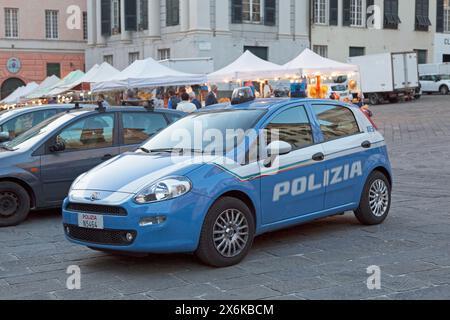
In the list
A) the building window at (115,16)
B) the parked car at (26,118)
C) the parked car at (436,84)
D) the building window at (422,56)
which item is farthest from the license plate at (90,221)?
the building window at (422,56)

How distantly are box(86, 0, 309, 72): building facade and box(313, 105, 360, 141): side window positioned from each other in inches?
1137

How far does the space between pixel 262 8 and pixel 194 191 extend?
34.2 meters

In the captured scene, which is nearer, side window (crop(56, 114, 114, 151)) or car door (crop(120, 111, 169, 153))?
side window (crop(56, 114, 114, 151))

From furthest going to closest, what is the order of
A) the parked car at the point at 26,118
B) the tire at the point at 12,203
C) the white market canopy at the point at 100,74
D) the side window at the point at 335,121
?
the white market canopy at the point at 100,74 → the parked car at the point at 26,118 → the tire at the point at 12,203 → the side window at the point at 335,121

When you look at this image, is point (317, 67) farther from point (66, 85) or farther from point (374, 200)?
point (374, 200)

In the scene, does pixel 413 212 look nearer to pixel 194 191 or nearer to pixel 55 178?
pixel 194 191

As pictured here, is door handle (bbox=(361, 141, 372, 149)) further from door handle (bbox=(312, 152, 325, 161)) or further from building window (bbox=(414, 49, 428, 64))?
building window (bbox=(414, 49, 428, 64))

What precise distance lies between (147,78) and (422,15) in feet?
101

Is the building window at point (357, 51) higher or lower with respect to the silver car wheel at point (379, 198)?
higher

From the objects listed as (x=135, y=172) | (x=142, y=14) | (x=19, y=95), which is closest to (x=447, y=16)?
(x=142, y=14)

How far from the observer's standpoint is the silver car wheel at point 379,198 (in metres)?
8.20

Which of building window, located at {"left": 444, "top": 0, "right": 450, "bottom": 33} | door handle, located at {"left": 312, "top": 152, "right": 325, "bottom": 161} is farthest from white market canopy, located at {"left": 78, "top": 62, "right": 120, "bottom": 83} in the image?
building window, located at {"left": 444, "top": 0, "right": 450, "bottom": 33}

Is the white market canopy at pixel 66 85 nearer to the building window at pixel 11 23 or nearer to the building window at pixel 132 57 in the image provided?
the building window at pixel 132 57

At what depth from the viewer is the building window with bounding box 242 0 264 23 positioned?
3853 centimetres
